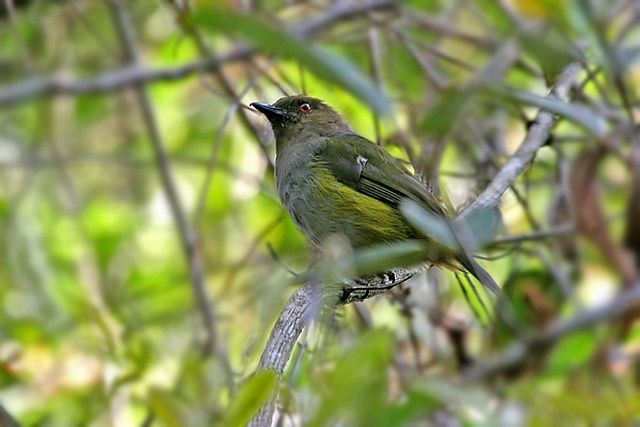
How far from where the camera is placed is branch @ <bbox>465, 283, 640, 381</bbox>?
15.9ft

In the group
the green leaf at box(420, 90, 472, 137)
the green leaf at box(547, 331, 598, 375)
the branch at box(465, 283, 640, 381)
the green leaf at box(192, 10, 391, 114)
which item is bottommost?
the green leaf at box(420, 90, 472, 137)

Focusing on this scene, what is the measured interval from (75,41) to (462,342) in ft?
10.1

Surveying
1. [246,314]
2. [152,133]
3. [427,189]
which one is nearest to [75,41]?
[152,133]

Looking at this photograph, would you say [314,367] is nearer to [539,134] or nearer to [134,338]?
[539,134]

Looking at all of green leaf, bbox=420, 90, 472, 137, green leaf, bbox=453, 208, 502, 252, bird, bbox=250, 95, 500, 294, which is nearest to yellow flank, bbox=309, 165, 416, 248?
bird, bbox=250, 95, 500, 294

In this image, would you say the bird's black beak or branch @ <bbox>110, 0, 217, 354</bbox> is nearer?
the bird's black beak

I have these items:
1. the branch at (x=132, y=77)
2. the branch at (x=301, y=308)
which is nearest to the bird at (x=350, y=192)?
the branch at (x=301, y=308)

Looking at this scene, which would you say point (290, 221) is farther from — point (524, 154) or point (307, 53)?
point (307, 53)

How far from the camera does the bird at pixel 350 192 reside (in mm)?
4047

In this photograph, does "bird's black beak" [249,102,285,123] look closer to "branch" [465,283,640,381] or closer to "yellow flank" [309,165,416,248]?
"yellow flank" [309,165,416,248]

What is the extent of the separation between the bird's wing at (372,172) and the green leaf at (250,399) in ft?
5.60

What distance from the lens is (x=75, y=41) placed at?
649 centimetres

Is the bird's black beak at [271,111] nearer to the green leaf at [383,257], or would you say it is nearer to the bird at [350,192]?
the bird at [350,192]

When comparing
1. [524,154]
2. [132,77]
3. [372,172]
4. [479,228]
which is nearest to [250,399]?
[479,228]
